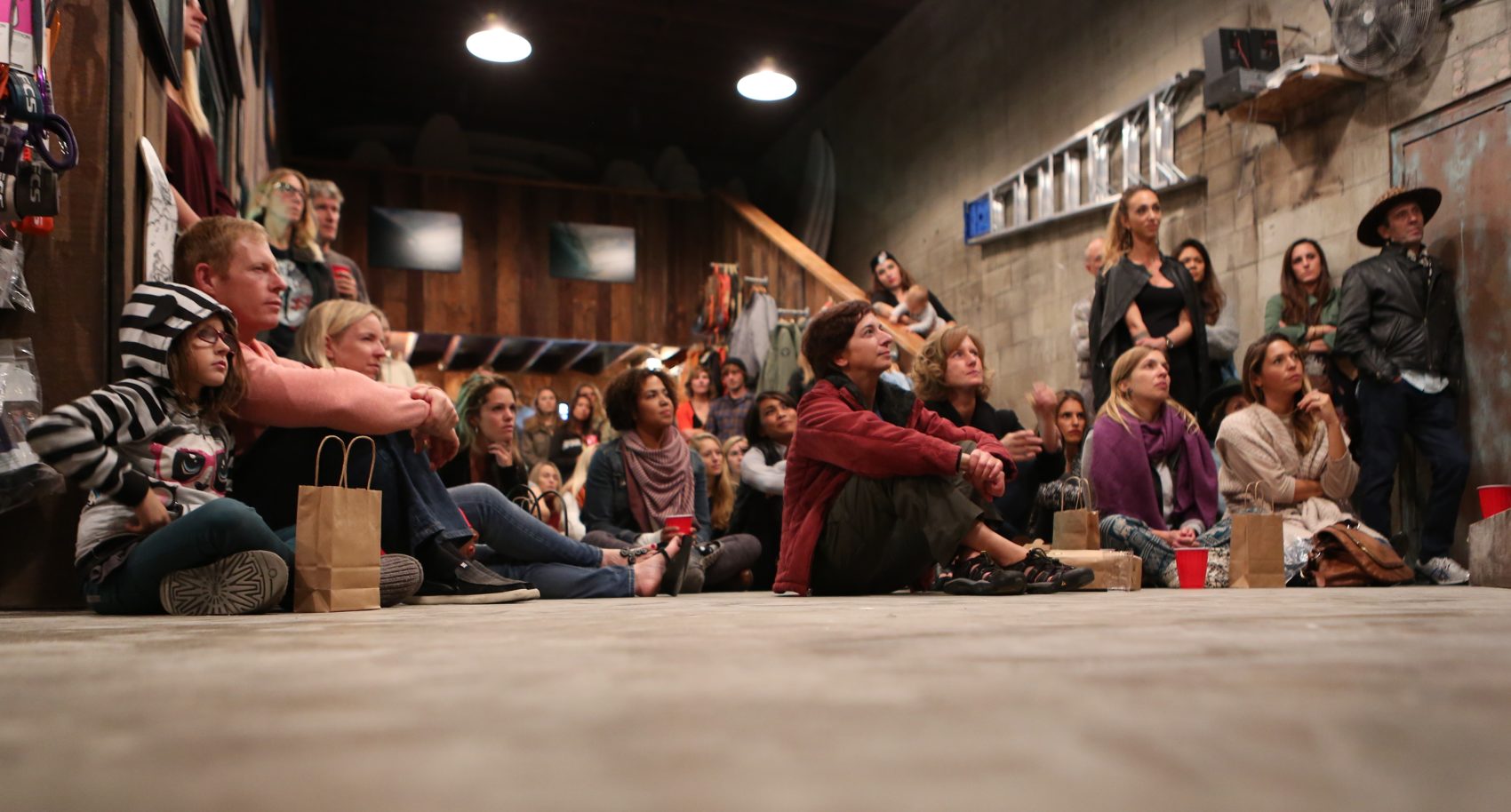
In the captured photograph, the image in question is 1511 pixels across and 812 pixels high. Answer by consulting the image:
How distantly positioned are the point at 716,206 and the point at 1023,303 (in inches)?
193

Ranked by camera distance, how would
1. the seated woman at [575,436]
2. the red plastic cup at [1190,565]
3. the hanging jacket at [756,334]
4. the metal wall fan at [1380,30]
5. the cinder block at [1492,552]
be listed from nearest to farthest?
the cinder block at [1492,552] < the red plastic cup at [1190,565] < the metal wall fan at [1380,30] < the seated woman at [575,436] < the hanging jacket at [756,334]

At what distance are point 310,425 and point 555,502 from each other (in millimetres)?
1913

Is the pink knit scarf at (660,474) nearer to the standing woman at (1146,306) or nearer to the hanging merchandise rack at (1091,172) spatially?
the standing woman at (1146,306)

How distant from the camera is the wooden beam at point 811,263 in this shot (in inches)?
268

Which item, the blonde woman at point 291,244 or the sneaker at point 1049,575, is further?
the blonde woman at point 291,244

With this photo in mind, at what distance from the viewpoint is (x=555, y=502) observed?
4.00 m

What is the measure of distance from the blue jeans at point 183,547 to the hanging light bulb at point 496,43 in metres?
7.05

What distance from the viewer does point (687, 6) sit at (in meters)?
8.49

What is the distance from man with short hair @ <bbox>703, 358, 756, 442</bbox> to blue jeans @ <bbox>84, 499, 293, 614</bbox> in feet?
16.2

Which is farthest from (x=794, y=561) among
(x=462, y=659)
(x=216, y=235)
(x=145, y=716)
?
(x=145, y=716)

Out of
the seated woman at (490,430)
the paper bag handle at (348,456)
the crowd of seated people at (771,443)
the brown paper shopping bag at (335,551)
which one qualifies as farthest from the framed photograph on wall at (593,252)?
the brown paper shopping bag at (335,551)

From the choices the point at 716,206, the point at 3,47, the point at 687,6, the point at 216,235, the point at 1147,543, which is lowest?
the point at 1147,543

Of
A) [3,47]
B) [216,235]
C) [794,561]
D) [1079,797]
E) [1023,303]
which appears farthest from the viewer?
[1023,303]

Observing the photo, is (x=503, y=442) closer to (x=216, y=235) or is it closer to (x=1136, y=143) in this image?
(x=216, y=235)
